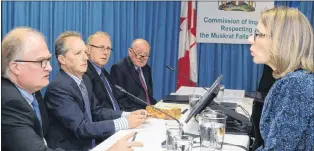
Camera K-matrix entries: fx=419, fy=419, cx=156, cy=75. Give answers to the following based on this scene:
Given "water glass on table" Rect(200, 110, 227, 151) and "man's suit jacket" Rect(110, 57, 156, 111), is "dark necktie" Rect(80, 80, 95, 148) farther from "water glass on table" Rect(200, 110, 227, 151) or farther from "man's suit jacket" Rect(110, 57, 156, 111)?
"man's suit jacket" Rect(110, 57, 156, 111)

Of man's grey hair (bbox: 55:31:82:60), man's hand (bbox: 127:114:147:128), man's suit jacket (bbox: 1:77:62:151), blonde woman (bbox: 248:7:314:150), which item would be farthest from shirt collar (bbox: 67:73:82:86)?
blonde woman (bbox: 248:7:314:150)

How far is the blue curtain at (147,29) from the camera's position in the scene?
16.3 feet

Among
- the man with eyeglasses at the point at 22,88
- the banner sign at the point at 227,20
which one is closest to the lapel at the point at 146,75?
the banner sign at the point at 227,20

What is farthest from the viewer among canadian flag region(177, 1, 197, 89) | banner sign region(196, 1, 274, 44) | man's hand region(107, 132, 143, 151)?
canadian flag region(177, 1, 197, 89)

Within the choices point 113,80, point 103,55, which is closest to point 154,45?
point 113,80

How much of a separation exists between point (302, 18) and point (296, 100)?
331mm

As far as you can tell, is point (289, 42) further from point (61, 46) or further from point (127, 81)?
point (127, 81)

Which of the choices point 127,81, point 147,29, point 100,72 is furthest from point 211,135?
point 147,29

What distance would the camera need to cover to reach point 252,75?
16.1 feet

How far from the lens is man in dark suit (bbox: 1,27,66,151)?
1596mm

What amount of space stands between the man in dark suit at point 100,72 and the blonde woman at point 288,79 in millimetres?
1545

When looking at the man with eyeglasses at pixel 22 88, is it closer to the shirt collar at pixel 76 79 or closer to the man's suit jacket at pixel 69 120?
the man's suit jacket at pixel 69 120

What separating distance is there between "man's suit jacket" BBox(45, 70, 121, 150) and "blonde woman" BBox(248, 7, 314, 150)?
0.97 m

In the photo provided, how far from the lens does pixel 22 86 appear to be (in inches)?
70.1
